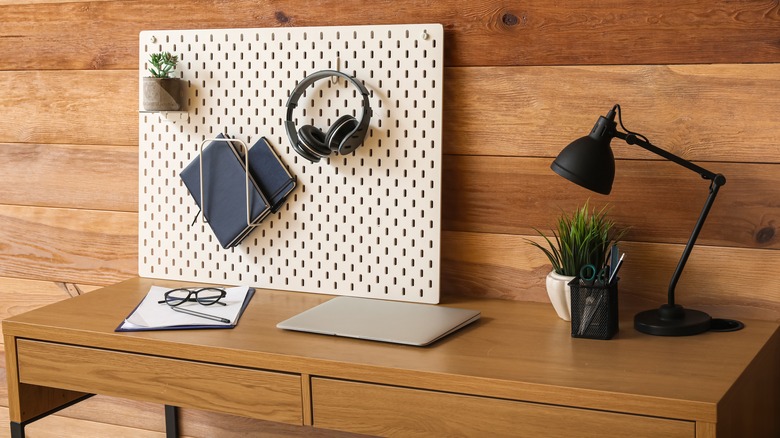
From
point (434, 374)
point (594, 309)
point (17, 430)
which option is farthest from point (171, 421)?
point (594, 309)

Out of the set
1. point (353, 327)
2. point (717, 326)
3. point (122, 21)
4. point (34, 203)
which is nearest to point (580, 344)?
point (717, 326)

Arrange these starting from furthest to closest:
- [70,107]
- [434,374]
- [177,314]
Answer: [70,107], [177,314], [434,374]

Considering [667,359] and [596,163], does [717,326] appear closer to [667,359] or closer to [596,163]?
[667,359]

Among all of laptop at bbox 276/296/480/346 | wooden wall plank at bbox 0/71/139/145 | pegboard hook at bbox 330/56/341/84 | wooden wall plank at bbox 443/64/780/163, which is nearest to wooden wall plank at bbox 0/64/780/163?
wooden wall plank at bbox 443/64/780/163

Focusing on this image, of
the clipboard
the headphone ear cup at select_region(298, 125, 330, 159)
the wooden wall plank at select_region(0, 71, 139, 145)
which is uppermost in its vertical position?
the wooden wall plank at select_region(0, 71, 139, 145)

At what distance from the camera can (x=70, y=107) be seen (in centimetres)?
202

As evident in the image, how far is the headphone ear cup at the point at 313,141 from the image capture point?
5.50 ft

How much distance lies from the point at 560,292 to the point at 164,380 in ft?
2.20

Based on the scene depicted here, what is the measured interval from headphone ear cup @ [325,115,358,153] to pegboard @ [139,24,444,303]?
34 millimetres

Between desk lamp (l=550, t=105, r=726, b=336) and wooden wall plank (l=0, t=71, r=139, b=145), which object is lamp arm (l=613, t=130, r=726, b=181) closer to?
desk lamp (l=550, t=105, r=726, b=336)

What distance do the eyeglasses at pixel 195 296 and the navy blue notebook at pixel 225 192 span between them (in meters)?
0.12

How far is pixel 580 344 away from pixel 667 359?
0.14 meters

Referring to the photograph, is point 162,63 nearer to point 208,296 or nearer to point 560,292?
point 208,296

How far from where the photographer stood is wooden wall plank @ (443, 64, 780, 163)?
149 cm
